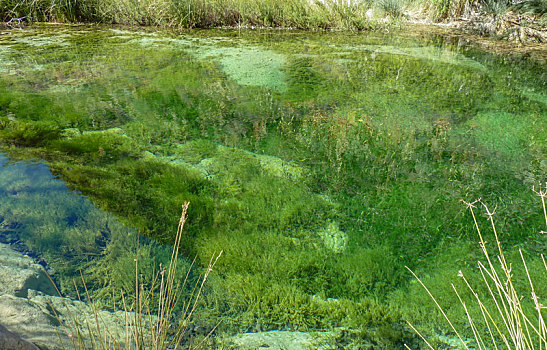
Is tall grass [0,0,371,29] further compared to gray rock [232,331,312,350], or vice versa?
tall grass [0,0,371,29]

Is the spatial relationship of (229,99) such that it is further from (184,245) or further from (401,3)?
(401,3)

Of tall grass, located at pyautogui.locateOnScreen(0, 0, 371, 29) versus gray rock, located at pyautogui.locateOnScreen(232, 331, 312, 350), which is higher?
tall grass, located at pyautogui.locateOnScreen(0, 0, 371, 29)

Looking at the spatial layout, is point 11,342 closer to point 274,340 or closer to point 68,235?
point 274,340

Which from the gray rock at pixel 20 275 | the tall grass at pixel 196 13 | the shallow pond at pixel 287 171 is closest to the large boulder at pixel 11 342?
the gray rock at pixel 20 275

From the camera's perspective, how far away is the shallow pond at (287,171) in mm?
1965

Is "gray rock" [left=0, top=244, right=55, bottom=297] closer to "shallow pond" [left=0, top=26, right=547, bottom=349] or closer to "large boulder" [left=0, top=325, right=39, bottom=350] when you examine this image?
"shallow pond" [left=0, top=26, right=547, bottom=349]

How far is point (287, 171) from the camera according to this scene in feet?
9.62

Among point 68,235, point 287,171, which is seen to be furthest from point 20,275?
point 287,171

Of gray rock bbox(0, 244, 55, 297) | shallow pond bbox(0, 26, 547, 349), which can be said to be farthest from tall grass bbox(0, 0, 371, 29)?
gray rock bbox(0, 244, 55, 297)

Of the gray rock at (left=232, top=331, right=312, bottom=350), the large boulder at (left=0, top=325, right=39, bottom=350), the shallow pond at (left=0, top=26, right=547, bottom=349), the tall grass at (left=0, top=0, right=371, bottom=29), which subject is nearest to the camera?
the large boulder at (left=0, top=325, right=39, bottom=350)

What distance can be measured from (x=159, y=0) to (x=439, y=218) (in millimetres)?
7585

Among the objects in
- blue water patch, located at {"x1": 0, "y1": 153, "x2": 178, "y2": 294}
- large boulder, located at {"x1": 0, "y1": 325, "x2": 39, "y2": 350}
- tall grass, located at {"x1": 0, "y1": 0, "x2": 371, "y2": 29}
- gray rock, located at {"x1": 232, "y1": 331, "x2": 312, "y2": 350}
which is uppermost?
tall grass, located at {"x1": 0, "y1": 0, "x2": 371, "y2": 29}

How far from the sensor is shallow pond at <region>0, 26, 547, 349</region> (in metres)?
1.96

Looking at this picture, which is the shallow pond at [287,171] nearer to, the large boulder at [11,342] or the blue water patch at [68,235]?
the blue water patch at [68,235]
